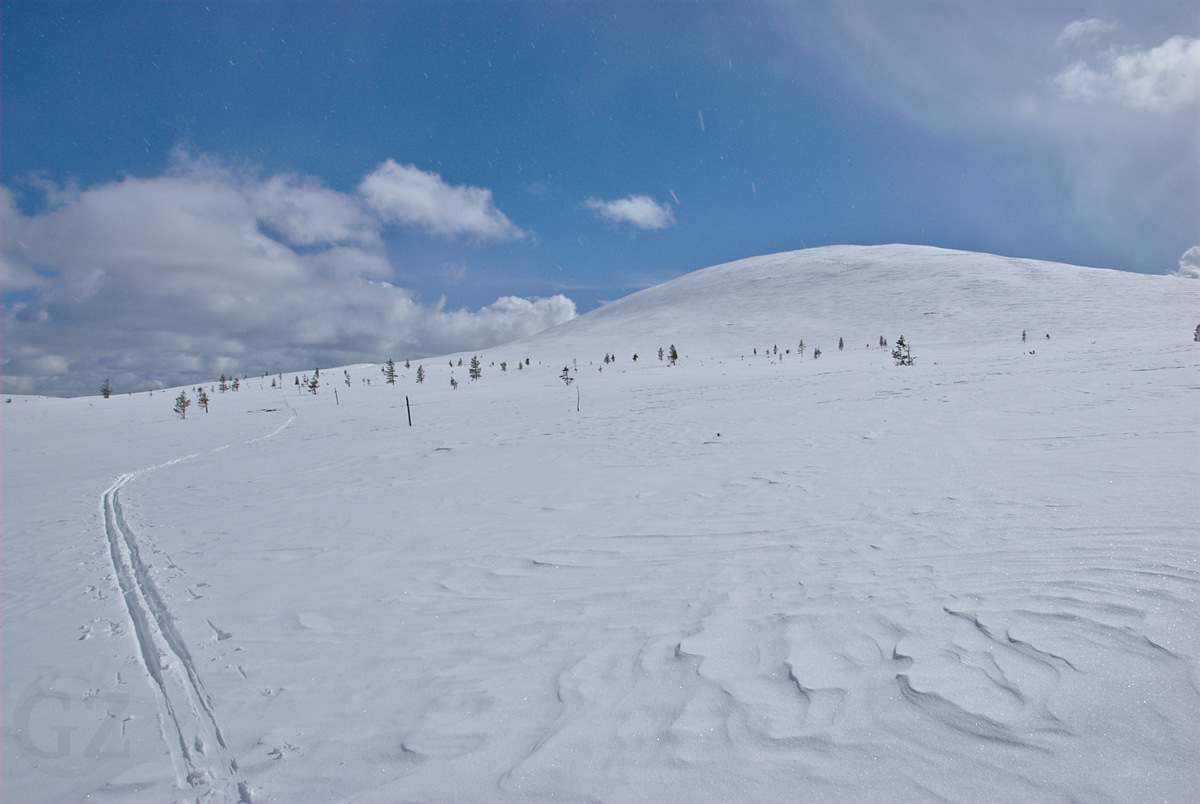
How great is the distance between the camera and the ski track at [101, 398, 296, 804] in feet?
Answer: 8.86

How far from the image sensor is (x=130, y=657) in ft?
12.6

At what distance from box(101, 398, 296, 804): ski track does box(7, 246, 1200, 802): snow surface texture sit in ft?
0.07

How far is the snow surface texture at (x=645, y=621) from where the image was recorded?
100 inches

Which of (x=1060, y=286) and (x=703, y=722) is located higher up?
(x=1060, y=286)

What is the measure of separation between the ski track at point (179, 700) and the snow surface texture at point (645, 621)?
2cm

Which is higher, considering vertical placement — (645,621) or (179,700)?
(645,621)

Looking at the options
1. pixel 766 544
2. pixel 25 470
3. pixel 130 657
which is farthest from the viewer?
pixel 25 470

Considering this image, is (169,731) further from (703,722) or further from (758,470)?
(758,470)

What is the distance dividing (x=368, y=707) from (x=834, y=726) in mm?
2598

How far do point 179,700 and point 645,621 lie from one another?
3019mm

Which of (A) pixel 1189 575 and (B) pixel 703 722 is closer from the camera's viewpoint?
(B) pixel 703 722

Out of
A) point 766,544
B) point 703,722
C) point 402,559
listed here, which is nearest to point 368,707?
point 703,722

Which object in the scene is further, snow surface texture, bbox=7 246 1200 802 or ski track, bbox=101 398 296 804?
ski track, bbox=101 398 296 804

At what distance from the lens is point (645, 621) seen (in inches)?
150
